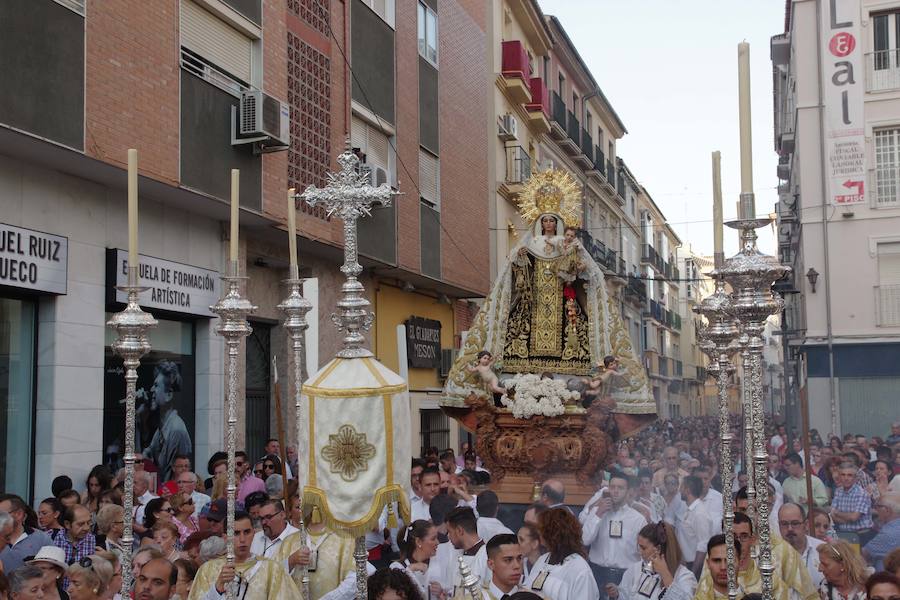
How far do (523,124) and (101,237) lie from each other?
17722mm

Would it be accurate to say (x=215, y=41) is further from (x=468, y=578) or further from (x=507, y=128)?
(x=507, y=128)

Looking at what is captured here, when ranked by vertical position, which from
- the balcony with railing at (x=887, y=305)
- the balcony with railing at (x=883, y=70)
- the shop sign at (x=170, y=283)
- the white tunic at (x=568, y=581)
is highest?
the balcony with railing at (x=883, y=70)

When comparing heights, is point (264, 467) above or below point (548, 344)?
below

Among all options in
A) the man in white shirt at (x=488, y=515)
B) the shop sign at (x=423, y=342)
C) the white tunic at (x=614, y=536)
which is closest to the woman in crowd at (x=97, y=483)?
the man in white shirt at (x=488, y=515)

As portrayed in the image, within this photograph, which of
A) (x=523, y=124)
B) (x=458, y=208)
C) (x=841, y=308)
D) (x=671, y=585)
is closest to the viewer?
(x=671, y=585)

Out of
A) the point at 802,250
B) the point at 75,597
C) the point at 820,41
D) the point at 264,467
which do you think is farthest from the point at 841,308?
the point at 75,597

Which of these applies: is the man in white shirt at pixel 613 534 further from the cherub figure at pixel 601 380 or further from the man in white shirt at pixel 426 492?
the cherub figure at pixel 601 380

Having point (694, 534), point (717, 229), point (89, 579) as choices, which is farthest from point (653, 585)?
point (89, 579)

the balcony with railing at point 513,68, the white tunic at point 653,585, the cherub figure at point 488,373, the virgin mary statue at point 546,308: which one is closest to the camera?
the white tunic at point 653,585

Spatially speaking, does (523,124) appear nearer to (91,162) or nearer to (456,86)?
(456,86)

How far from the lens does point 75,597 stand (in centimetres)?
525

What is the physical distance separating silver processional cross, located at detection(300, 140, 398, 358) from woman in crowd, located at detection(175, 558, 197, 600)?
1.77 metres

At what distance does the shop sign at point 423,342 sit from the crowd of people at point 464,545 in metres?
9.59

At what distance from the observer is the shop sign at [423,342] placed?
1897 cm
